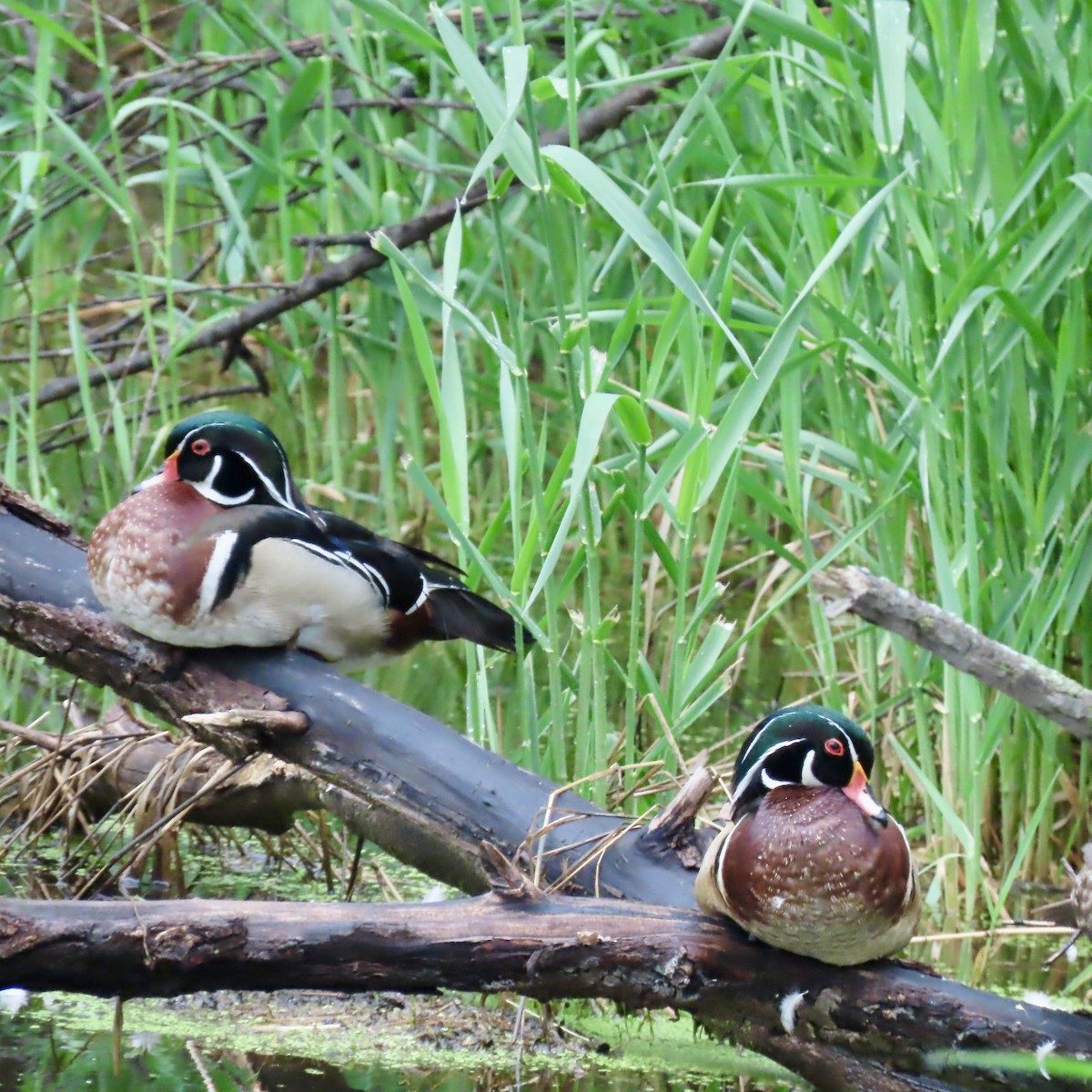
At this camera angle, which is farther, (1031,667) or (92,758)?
(92,758)

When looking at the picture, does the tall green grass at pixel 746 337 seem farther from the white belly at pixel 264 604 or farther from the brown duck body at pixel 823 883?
the brown duck body at pixel 823 883

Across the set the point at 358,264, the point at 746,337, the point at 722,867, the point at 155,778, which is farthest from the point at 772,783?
the point at 358,264

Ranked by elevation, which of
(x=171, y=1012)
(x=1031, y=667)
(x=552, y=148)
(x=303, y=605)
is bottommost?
(x=171, y=1012)

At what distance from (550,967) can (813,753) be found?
419 mm

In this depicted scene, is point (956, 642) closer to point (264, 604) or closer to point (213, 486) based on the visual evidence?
point (264, 604)

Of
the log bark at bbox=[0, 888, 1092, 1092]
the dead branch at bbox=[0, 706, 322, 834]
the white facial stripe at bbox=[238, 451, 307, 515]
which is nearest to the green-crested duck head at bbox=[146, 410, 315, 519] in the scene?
the white facial stripe at bbox=[238, 451, 307, 515]

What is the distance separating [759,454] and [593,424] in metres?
1.00

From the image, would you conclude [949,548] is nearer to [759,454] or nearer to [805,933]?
[759,454]

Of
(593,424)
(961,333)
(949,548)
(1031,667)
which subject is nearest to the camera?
(1031,667)

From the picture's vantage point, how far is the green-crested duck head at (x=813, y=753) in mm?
2045

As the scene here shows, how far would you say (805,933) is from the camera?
194 cm

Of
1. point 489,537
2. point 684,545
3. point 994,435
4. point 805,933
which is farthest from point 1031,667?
point 994,435

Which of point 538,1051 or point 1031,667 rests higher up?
point 1031,667

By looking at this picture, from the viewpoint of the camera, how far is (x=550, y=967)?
195cm
